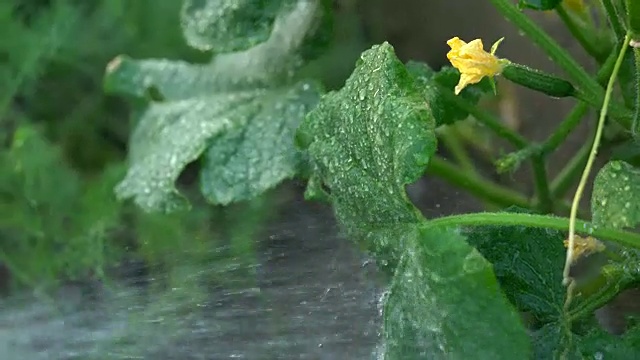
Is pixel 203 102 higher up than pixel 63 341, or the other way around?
→ pixel 203 102

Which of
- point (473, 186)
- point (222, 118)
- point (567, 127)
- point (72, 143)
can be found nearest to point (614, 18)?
point (567, 127)

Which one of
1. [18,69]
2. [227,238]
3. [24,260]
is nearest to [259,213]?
[227,238]

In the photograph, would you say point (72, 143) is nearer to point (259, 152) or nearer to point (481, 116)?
point (259, 152)

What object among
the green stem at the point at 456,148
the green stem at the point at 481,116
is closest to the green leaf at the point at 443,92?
the green stem at the point at 481,116

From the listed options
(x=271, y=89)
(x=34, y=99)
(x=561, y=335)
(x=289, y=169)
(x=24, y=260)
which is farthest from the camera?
(x=34, y=99)

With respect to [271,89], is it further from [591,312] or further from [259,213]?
[591,312]

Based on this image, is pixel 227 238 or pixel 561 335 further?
pixel 227 238
